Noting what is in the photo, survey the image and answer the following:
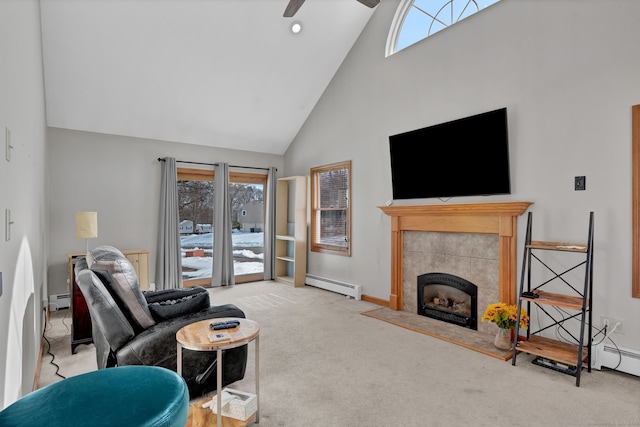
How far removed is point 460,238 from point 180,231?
436 centimetres

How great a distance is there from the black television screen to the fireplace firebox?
1.01 m

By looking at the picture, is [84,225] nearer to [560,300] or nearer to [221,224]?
[221,224]

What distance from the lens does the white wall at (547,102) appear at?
291cm

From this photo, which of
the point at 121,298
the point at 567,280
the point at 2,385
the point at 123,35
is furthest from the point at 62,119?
the point at 567,280

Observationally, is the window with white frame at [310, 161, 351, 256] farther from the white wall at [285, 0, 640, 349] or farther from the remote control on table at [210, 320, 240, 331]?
the remote control on table at [210, 320, 240, 331]

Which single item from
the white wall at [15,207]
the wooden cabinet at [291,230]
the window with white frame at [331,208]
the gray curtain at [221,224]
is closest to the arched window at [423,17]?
the window with white frame at [331,208]

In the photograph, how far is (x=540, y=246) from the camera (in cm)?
308

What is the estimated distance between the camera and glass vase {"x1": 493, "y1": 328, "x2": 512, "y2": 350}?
131 inches

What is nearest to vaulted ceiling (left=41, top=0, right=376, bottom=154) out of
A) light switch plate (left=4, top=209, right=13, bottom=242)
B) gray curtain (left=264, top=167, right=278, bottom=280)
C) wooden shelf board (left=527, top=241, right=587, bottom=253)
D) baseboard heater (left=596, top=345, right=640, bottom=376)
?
gray curtain (left=264, top=167, right=278, bottom=280)

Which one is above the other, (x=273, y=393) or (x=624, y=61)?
(x=624, y=61)

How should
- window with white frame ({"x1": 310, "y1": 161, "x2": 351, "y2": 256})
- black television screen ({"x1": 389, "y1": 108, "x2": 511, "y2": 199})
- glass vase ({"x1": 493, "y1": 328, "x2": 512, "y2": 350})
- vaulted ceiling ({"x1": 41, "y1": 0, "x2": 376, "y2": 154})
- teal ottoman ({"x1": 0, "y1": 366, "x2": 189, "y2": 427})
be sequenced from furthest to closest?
window with white frame ({"x1": 310, "y1": 161, "x2": 351, "y2": 256}) < vaulted ceiling ({"x1": 41, "y1": 0, "x2": 376, "y2": 154}) < black television screen ({"x1": 389, "y1": 108, "x2": 511, "y2": 199}) < glass vase ({"x1": 493, "y1": 328, "x2": 512, "y2": 350}) < teal ottoman ({"x1": 0, "y1": 366, "x2": 189, "y2": 427})

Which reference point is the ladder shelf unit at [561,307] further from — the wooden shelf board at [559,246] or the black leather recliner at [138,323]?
the black leather recliner at [138,323]

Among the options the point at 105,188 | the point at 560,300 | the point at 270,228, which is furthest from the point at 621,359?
the point at 105,188

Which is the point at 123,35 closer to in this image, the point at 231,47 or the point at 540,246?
the point at 231,47
